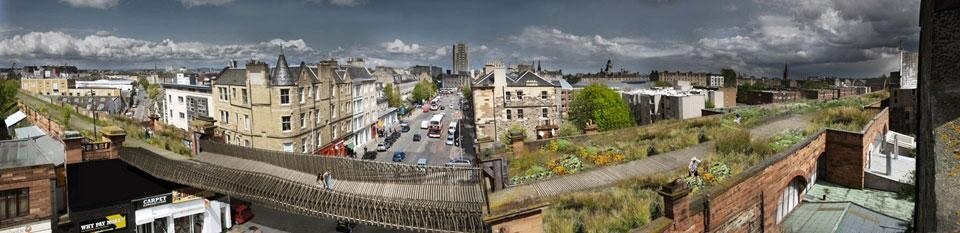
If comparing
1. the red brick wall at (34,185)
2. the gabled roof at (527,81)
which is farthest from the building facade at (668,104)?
the red brick wall at (34,185)

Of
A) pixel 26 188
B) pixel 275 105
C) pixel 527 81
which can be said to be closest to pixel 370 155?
pixel 275 105

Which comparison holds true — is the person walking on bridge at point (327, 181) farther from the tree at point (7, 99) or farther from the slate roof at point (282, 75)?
the tree at point (7, 99)

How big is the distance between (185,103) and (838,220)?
46532mm

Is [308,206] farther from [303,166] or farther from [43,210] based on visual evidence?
[43,210]

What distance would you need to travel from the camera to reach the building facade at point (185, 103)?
39.9 metres

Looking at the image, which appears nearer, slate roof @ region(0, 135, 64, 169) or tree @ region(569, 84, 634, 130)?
slate roof @ region(0, 135, 64, 169)

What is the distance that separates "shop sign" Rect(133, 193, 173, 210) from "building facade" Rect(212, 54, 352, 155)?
1372cm

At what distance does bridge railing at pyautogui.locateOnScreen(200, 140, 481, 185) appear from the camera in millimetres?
14039

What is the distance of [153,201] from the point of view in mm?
17922

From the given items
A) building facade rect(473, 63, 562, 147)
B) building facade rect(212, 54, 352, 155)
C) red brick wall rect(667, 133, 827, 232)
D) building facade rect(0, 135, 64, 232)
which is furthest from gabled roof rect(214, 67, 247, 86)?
red brick wall rect(667, 133, 827, 232)

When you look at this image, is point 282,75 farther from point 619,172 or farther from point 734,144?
point 734,144

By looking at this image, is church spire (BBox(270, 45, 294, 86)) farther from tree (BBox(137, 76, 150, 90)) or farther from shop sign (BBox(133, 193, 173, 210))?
tree (BBox(137, 76, 150, 90))

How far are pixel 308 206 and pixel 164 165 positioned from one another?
7679mm

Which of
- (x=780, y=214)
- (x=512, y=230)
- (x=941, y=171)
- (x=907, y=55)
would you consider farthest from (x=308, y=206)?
(x=907, y=55)
